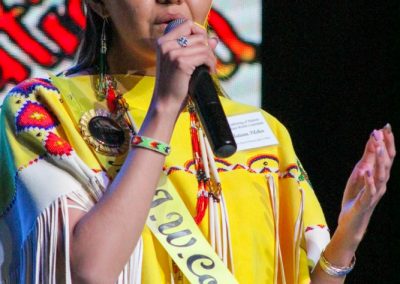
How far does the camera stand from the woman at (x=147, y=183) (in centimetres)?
154

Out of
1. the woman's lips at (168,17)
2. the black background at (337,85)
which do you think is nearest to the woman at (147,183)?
the woman's lips at (168,17)

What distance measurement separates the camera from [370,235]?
296cm

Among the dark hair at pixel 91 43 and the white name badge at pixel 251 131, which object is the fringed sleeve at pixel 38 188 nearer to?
the dark hair at pixel 91 43

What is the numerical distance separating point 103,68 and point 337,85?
1.18m

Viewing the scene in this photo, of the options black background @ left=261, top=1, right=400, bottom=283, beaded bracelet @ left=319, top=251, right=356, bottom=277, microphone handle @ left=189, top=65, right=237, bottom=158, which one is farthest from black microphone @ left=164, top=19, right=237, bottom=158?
black background @ left=261, top=1, right=400, bottom=283

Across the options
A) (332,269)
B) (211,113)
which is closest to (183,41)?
(211,113)

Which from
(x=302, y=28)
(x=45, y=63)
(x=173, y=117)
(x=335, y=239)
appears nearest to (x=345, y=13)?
(x=302, y=28)

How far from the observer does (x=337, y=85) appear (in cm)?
287

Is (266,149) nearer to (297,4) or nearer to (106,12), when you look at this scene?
(106,12)

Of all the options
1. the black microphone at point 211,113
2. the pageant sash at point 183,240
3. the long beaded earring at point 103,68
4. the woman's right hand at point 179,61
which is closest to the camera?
the black microphone at point 211,113

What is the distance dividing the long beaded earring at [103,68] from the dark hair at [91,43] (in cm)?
1

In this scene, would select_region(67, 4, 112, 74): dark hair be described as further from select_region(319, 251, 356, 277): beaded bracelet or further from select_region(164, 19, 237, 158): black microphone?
select_region(319, 251, 356, 277): beaded bracelet

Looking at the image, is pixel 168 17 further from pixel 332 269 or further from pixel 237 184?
pixel 332 269

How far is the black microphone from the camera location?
4.62ft
